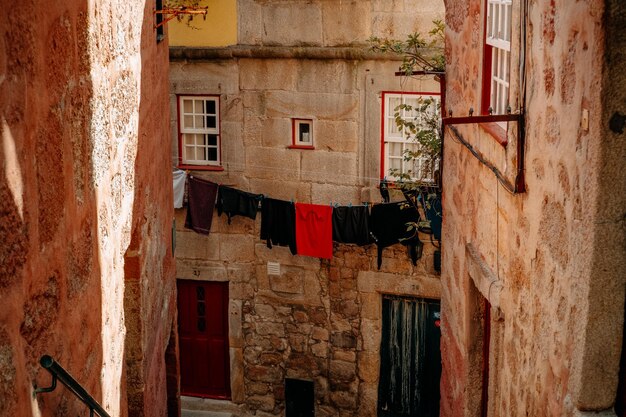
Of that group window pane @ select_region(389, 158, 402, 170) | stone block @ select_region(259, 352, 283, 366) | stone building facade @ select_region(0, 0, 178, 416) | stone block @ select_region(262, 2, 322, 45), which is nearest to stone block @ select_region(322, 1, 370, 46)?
stone block @ select_region(262, 2, 322, 45)

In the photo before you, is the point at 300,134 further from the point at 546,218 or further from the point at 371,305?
the point at 546,218

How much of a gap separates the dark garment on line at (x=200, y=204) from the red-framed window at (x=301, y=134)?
56.1 inches

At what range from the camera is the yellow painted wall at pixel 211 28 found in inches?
536

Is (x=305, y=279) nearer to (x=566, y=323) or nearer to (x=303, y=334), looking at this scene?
(x=303, y=334)

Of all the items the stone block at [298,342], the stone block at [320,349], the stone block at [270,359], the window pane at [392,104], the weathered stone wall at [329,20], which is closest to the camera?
the weathered stone wall at [329,20]

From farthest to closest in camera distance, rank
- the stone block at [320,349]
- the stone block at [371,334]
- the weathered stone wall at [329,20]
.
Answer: the stone block at [320,349] → the stone block at [371,334] → the weathered stone wall at [329,20]

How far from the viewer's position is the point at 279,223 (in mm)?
13680

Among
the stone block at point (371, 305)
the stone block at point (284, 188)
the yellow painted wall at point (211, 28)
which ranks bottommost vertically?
the stone block at point (371, 305)

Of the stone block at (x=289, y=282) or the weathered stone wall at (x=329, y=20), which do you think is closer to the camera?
the weathered stone wall at (x=329, y=20)

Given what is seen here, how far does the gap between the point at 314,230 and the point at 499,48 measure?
7041mm

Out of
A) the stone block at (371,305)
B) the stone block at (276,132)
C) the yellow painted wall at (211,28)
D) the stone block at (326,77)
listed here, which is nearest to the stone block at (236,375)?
the stone block at (371,305)

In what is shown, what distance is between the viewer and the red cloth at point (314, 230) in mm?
13273

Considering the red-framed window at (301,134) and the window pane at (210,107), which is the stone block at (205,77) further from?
the red-framed window at (301,134)

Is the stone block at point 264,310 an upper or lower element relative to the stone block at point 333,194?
lower
